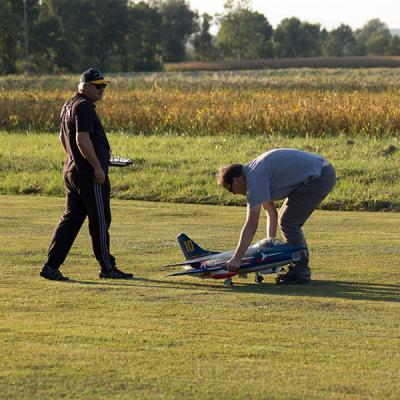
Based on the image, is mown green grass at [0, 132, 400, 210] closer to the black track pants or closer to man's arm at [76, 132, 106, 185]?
the black track pants

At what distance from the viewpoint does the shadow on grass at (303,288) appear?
10.5 meters

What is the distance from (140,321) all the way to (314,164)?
2.57 meters

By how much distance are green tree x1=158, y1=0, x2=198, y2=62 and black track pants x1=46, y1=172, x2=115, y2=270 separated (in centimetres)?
12620

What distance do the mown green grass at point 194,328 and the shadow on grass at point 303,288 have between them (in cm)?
1

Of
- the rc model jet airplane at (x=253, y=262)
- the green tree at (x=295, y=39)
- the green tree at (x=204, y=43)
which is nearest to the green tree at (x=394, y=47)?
the green tree at (x=295, y=39)

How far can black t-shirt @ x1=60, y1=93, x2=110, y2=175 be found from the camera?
36.0 ft

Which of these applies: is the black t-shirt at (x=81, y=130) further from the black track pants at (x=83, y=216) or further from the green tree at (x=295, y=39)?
the green tree at (x=295, y=39)

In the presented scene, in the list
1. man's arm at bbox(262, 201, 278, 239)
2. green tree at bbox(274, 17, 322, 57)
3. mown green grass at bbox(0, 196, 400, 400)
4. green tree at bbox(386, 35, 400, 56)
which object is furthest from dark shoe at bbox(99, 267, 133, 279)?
green tree at bbox(386, 35, 400, 56)

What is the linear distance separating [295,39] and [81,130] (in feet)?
527

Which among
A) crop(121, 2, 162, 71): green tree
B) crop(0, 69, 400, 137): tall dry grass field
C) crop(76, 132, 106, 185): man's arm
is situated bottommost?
crop(121, 2, 162, 71): green tree

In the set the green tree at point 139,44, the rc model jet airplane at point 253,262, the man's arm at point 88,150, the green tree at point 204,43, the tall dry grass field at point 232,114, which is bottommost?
the green tree at point 204,43

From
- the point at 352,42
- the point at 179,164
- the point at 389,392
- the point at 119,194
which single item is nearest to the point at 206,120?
the point at 179,164

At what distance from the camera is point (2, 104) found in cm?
3575

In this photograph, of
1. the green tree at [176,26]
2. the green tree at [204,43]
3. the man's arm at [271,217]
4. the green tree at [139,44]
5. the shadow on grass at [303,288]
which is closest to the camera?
the shadow on grass at [303,288]
